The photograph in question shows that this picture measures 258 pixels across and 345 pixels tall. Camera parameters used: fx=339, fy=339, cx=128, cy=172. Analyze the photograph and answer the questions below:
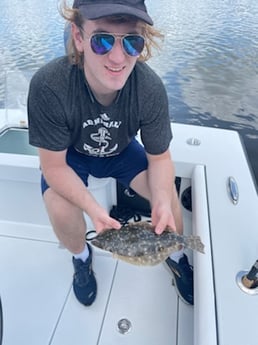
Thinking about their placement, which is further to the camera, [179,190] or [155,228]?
[179,190]

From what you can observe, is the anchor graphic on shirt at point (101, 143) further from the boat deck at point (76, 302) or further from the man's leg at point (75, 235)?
the boat deck at point (76, 302)

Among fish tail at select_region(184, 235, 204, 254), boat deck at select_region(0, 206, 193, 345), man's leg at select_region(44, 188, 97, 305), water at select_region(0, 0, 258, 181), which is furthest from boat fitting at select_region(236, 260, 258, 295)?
water at select_region(0, 0, 258, 181)

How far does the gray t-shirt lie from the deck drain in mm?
752

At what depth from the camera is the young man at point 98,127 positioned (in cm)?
120

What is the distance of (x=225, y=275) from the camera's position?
1.21 metres

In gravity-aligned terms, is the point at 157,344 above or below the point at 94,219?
below

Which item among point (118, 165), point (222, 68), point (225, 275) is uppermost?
point (118, 165)

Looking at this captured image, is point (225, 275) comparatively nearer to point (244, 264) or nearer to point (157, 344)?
point (244, 264)

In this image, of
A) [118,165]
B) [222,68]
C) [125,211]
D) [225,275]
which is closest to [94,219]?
[118,165]

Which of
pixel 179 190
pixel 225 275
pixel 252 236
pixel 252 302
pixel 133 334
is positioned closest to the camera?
pixel 252 302

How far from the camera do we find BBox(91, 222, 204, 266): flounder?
125 cm

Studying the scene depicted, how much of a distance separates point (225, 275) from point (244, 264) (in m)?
0.09

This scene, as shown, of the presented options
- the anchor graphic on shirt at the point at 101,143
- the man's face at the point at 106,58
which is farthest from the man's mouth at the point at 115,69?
the anchor graphic on shirt at the point at 101,143

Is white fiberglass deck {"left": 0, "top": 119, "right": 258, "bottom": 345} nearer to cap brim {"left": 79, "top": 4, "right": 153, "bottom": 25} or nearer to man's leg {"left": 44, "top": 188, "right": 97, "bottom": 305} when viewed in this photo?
man's leg {"left": 44, "top": 188, "right": 97, "bottom": 305}
